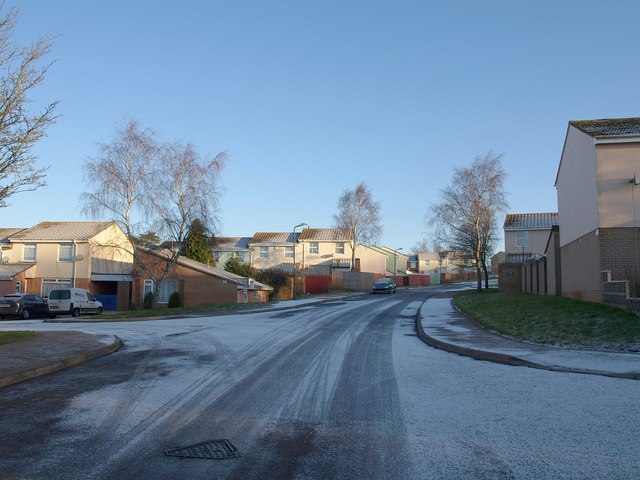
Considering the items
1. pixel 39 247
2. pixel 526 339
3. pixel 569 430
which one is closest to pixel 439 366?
Result: pixel 526 339

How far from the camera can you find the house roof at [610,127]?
64.8 ft

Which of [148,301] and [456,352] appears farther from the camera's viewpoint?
[148,301]

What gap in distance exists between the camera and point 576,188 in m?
23.8

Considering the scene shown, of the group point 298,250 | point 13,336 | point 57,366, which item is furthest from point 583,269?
point 298,250

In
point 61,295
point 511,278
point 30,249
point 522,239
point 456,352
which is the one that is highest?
point 522,239

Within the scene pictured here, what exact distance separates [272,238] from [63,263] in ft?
105

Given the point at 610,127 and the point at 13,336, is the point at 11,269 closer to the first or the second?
the point at 13,336


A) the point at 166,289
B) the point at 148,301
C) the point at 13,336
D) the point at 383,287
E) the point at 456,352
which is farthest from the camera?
the point at 383,287

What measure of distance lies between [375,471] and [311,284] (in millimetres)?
55150

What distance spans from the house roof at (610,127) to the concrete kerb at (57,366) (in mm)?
17205

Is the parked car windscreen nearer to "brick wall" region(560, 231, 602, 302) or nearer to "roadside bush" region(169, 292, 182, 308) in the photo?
"roadside bush" region(169, 292, 182, 308)

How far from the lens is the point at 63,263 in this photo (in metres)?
45.5

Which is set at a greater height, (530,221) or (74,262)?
(530,221)

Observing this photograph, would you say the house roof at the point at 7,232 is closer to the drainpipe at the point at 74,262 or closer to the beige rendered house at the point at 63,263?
the beige rendered house at the point at 63,263
